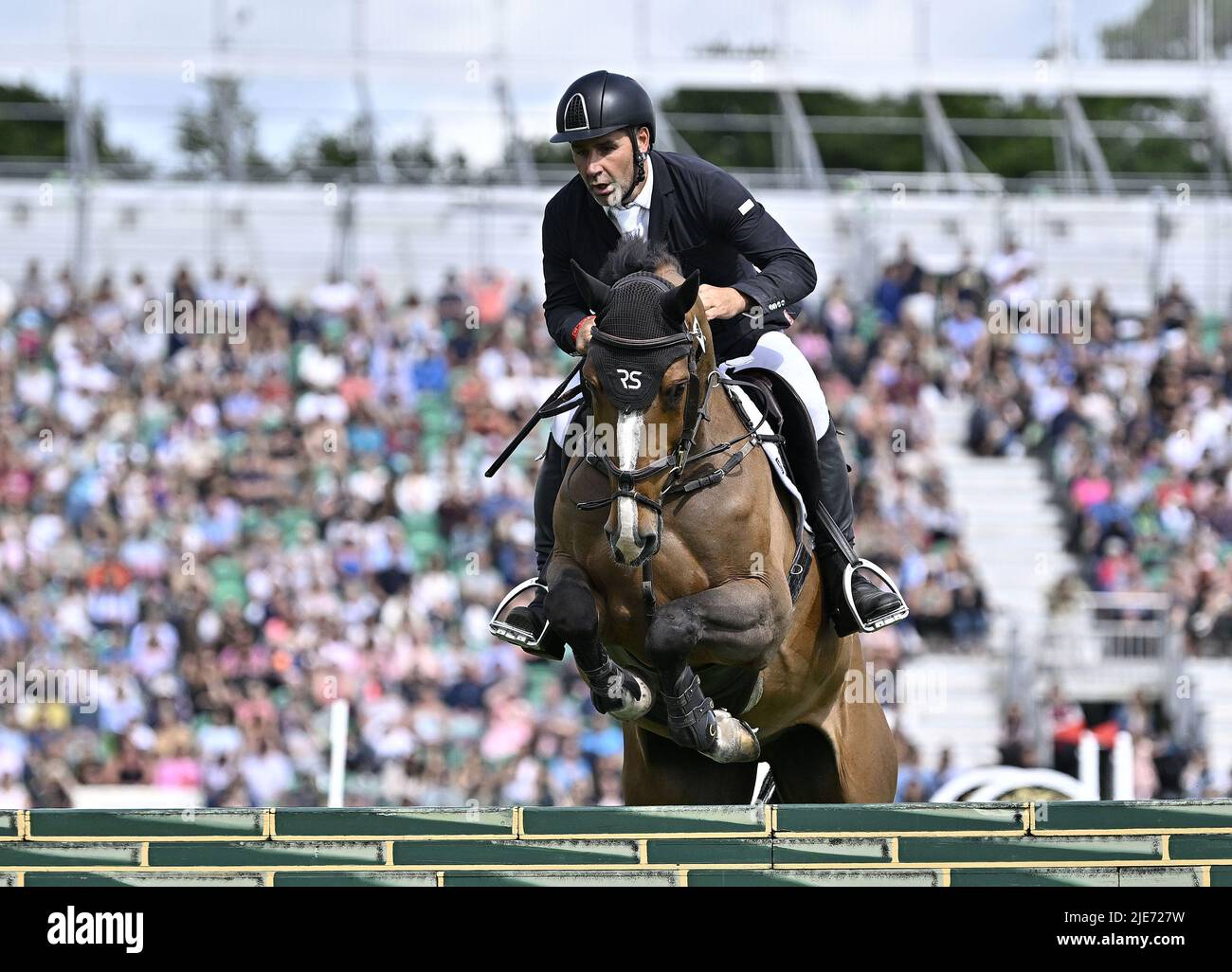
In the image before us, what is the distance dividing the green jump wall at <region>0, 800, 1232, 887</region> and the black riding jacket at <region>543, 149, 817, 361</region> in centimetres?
213

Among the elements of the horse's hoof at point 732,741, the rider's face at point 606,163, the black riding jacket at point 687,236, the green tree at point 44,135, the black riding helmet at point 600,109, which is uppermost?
A: the green tree at point 44,135

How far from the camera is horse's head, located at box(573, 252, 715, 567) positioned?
5.93 m

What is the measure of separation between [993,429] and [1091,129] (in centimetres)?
901

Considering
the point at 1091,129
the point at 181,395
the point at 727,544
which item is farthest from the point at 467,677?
the point at 1091,129

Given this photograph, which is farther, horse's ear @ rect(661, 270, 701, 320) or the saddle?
the saddle

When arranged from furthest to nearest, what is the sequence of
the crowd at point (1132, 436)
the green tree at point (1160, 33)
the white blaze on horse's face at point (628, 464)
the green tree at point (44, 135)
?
the green tree at point (1160, 33) < the green tree at point (44, 135) < the crowd at point (1132, 436) < the white blaze on horse's face at point (628, 464)

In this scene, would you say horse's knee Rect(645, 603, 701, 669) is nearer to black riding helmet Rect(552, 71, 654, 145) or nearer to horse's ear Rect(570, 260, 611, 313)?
horse's ear Rect(570, 260, 611, 313)

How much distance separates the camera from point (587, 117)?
20.8 ft

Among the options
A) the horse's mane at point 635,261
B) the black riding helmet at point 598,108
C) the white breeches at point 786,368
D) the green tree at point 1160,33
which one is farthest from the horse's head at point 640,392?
the green tree at point 1160,33

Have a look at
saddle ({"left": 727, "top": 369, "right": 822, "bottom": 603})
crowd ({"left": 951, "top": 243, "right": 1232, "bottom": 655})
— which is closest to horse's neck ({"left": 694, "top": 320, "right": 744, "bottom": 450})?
saddle ({"left": 727, "top": 369, "right": 822, "bottom": 603})

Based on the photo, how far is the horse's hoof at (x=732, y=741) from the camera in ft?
20.8

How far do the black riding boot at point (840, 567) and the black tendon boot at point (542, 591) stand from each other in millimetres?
997

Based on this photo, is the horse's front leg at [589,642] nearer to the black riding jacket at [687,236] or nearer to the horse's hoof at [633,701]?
the horse's hoof at [633,701]

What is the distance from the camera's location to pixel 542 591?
21.9 feet
